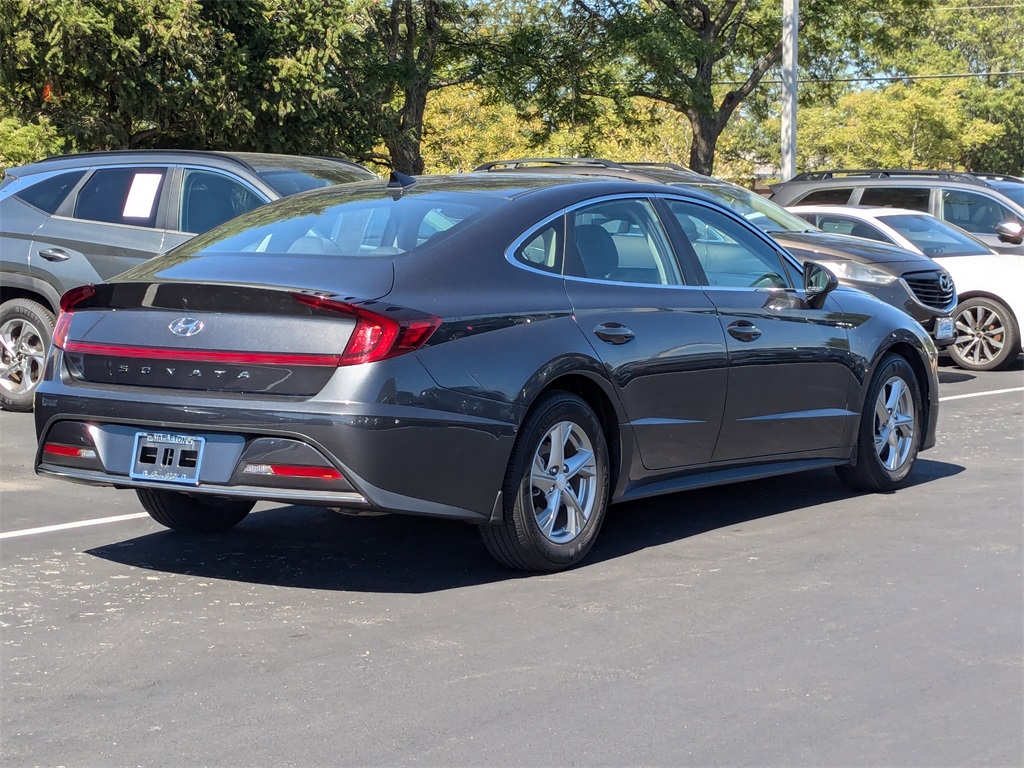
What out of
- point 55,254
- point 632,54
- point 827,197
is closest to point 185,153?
point 55,254

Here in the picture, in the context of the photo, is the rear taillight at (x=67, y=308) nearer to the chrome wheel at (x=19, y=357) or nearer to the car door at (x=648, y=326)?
the car door at (x=648, y=326)

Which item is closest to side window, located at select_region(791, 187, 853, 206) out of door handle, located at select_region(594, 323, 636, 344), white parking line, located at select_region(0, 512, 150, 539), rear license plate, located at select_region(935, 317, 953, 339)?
rear license plate, located at select_region(935, 317, 953, 339)

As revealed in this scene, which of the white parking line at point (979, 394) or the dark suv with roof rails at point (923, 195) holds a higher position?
the dark suv with roof rails at point (923, 195)

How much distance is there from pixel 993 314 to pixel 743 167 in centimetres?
5642

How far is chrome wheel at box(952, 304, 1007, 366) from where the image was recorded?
14.2 m

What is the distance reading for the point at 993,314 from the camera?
1427 cm

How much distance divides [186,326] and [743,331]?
8.56ft

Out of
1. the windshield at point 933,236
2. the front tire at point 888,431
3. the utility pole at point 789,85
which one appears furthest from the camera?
the utility pole at point 789,85

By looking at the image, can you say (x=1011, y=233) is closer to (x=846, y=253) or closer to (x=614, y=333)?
(x=846, y=253)

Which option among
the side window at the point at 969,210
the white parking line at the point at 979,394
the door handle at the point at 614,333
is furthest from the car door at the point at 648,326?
the side window at the point at 969,210

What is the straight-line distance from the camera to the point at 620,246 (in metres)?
6.33

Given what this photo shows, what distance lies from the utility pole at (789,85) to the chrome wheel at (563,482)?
20.3 meters

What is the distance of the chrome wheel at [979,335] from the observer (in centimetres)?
1423

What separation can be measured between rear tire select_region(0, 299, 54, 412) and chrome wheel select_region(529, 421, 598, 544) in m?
5.76
